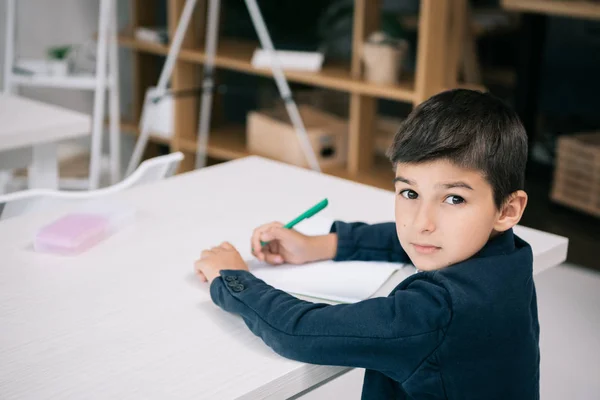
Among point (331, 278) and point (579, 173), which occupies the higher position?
point (331, 278)

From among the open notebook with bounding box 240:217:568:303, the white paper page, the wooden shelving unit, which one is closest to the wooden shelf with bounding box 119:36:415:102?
the wooden shelving unit

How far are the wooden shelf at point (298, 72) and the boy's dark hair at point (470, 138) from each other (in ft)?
6.63

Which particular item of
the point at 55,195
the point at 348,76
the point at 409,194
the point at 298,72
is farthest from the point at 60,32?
the point at 409,194

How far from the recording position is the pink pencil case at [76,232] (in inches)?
53.8

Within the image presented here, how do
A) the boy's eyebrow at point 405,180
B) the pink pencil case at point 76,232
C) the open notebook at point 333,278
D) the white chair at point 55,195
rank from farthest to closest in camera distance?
the white chair at point 55,195, the pink pencil case at point 76,232, the open notebook at point 333,278, the boy's eyebrow at point 405,180

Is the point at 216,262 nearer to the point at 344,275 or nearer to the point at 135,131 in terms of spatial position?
the point at 344,275

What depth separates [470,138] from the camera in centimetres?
109

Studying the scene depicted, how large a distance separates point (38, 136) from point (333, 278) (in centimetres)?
106

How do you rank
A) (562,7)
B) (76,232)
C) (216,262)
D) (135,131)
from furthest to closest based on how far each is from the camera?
(135,131), (562,7), (76,232), (216,262)

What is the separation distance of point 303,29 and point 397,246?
10.6 ft

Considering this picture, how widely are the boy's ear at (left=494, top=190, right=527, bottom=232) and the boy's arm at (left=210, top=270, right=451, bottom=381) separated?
0.14 metres

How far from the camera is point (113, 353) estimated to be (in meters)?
1.06

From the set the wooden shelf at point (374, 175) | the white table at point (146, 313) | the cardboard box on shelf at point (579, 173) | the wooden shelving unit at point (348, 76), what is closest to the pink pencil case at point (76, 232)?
the white table at point (146, 313)

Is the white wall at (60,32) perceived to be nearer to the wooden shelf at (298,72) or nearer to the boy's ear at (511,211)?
the wooden shelf at (298,72)
